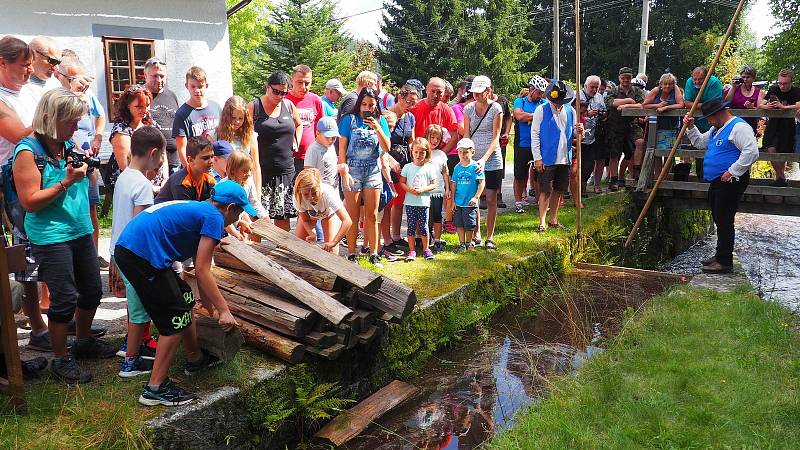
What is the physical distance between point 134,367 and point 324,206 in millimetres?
2543

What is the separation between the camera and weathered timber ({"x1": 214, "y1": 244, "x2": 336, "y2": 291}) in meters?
5.14

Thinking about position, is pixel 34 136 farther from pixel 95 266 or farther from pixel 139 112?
pixel 139 112

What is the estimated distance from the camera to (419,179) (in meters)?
7.41

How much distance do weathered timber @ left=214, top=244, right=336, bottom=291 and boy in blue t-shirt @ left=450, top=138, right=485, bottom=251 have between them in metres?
2.91

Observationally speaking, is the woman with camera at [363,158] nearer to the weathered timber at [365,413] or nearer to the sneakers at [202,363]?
the weathered timber at [365,413]

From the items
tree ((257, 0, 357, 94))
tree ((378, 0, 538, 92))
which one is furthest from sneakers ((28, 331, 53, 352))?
tree ((378, 0, 538, 92))

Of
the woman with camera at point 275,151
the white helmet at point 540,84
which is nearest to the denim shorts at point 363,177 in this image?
the woman with camera at point 275,151

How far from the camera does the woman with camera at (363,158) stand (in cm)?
704

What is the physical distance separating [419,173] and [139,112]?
9.93ft

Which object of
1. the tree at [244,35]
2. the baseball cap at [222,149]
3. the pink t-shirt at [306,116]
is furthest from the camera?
the tree at [244,35]

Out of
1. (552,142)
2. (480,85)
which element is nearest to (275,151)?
(480,85)

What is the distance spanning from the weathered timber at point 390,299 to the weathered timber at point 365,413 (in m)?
0.65

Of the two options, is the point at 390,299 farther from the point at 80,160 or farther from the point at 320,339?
the point at 80,160

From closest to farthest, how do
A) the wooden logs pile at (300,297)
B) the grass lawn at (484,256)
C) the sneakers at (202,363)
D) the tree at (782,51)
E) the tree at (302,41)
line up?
the sneakers at (202,363) → the wooden logs pile at (300,297) → the grass lawn at (484,256) → the tree at (782,51) → the tree at (302,41)
